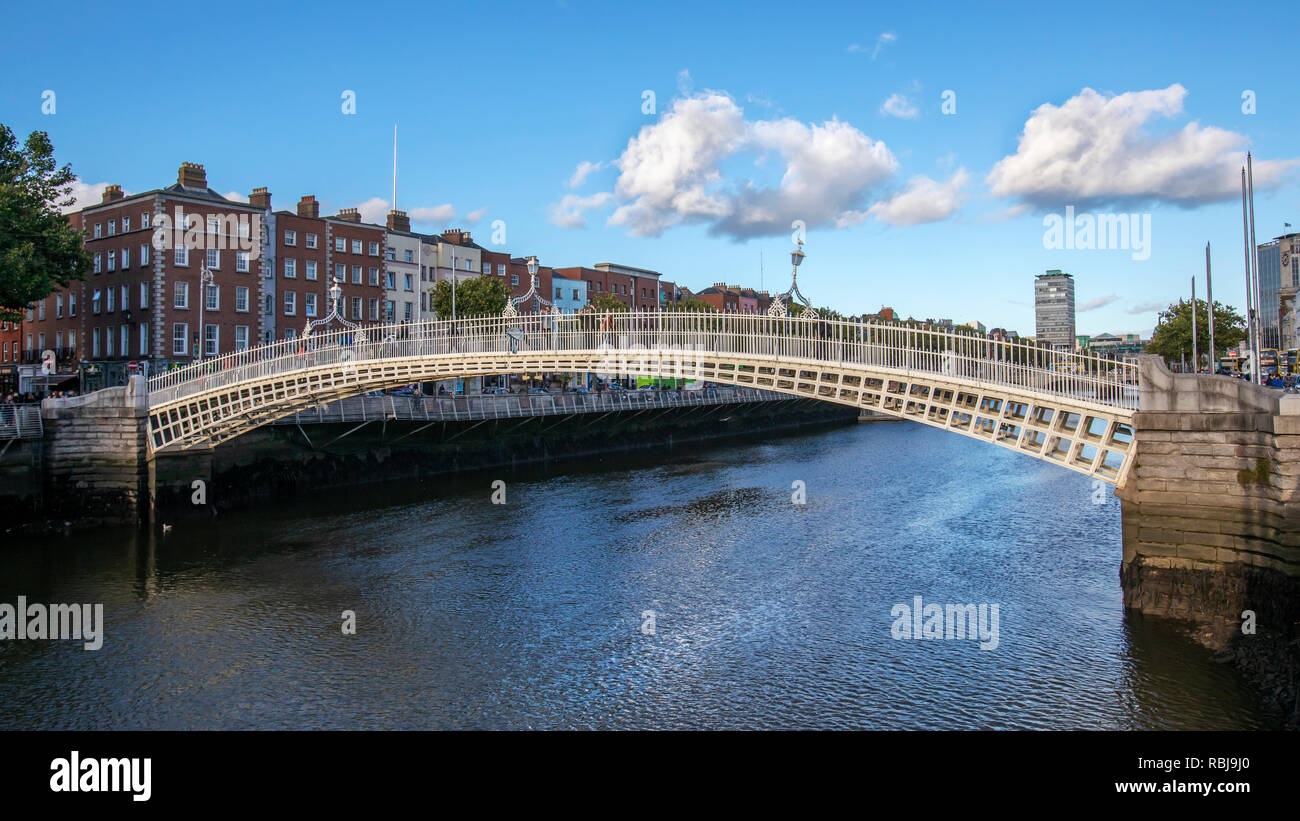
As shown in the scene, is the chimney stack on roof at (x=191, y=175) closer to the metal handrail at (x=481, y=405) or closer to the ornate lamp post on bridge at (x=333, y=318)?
the ornate lamp post on bridge at (x=333, y=318)

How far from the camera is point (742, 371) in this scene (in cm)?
2128

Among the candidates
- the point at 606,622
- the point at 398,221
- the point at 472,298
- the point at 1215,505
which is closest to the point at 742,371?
the point at 606,622

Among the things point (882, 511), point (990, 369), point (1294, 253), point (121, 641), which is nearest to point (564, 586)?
point (121, 641)

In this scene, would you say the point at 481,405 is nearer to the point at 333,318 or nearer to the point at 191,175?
the point at 333,318

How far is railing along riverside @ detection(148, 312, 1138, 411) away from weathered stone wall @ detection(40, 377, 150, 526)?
108 centimetres

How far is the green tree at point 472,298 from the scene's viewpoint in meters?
51.6

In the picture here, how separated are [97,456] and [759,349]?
832 inches

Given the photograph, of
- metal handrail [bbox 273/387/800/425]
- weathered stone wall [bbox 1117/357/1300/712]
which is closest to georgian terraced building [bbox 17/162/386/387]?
metal handrail [bbox 273/387/800/425]

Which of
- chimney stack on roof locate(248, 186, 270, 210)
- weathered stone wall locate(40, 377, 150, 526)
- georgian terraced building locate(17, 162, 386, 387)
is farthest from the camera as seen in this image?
chimney stack on roof locate(248, 186, 270, 210)

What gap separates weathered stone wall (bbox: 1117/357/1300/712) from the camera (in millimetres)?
13773

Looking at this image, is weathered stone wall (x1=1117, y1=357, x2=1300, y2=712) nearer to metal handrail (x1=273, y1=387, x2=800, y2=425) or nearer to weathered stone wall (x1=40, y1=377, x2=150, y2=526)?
metal handrail (x1=273, y1=387, x2=800, y2=425)
